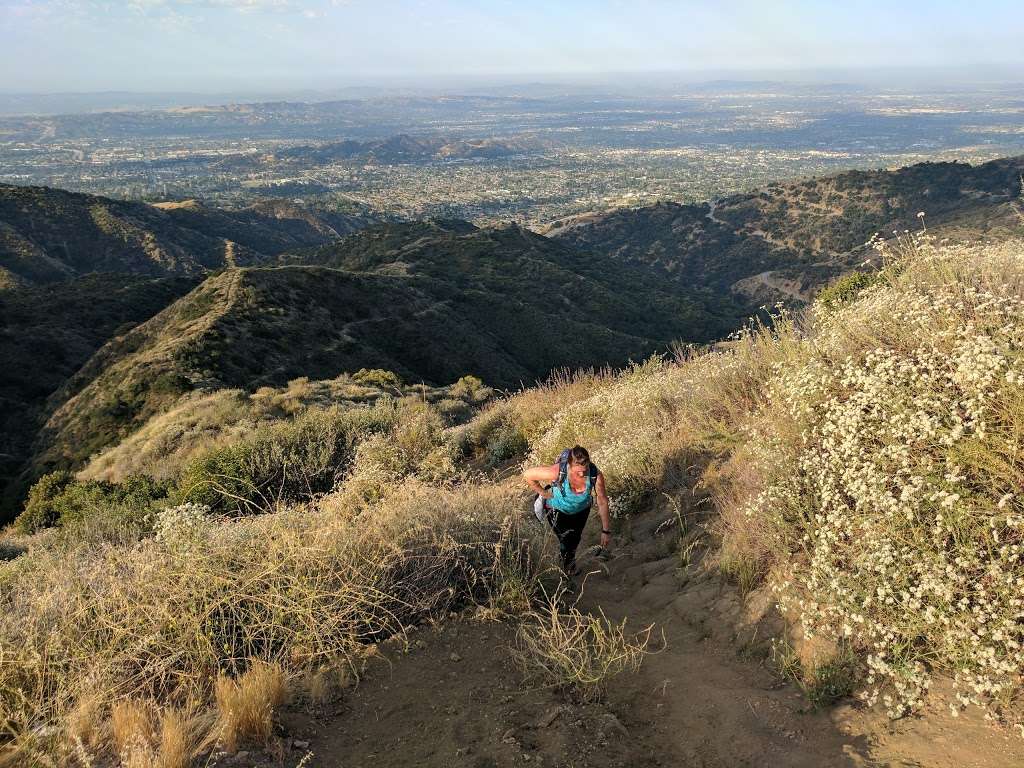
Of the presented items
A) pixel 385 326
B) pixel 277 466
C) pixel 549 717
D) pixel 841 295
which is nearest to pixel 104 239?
pixel 385 326

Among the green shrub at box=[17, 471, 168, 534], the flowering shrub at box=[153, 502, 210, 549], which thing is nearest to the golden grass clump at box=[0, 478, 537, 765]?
the flowering shrub at box=[153, 502, 210, 549]

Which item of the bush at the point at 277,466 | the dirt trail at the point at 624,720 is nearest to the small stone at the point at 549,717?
the dirt trail at the point at 624,720

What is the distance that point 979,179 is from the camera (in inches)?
3054

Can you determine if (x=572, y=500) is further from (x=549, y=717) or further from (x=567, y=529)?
(x=549, y=717)

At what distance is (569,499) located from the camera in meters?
5.20

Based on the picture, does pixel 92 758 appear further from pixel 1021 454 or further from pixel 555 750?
pixel 1021 454

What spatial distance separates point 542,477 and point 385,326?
100 feet

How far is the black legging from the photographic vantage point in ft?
16.7

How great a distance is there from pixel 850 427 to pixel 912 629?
1.23 metres

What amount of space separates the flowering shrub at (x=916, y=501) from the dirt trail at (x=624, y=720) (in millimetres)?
243

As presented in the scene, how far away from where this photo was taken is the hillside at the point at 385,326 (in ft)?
70.6

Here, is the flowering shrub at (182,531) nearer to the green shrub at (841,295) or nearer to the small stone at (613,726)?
the small stone at (613,726)

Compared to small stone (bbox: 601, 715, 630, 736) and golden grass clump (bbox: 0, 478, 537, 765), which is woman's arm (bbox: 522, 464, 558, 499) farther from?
small stone (bbox: 601, 715, 630, 736)

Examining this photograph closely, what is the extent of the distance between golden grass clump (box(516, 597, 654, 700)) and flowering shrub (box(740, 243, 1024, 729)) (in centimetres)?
106
